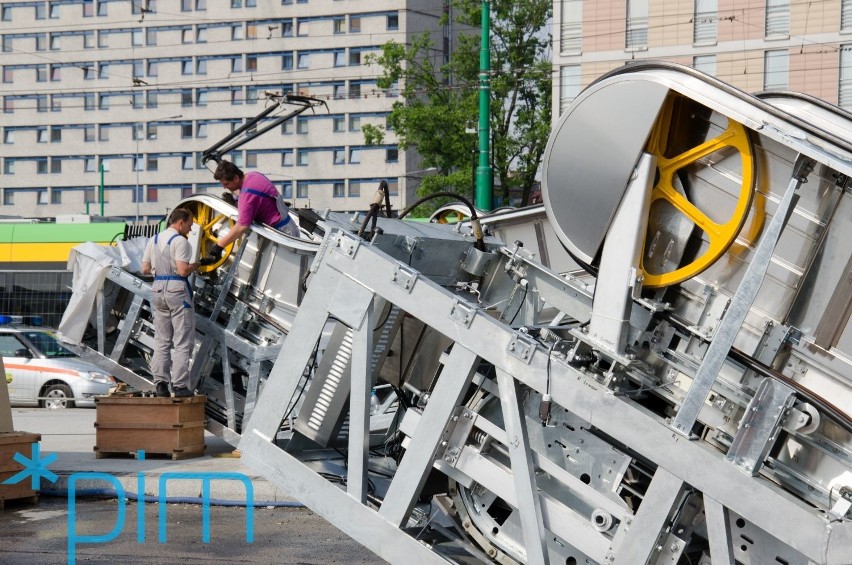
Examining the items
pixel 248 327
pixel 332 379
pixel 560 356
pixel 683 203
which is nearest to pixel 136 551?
pixel 332 379

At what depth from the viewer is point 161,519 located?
26.4 ft

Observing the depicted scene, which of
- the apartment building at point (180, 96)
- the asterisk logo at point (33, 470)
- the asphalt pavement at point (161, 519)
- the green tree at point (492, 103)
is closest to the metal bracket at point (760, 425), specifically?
the asphalt pavement at point (161, 519)

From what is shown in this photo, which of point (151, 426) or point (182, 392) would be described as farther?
point (151, 426)

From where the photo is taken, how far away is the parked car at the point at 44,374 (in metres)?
20.1

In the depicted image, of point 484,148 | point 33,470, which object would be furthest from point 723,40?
point 33,470

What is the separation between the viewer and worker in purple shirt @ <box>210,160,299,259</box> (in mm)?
8992

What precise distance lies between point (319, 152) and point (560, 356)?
73515mm

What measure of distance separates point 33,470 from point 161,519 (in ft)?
3.85

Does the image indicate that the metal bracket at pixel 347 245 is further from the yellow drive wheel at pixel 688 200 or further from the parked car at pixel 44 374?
the parked car at pixel 44 374

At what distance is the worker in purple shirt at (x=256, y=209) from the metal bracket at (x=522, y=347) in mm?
4654

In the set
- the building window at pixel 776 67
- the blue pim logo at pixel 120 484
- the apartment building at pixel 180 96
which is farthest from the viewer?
the apartment building at pixel 180 96

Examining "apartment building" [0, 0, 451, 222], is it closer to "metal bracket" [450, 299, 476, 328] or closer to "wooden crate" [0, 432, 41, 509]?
"wooden crate" [0, 432, 41, 509]

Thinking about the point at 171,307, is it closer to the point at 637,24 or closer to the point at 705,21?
the point at 705,21

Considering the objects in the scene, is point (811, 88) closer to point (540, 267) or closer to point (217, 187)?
point (540, 267)
